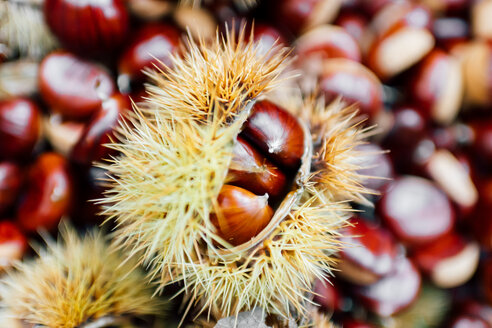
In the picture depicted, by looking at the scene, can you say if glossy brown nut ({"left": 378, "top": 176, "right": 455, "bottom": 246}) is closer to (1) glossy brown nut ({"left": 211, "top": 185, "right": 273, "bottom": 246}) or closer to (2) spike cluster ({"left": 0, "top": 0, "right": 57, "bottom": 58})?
(1) glossy brown nut ({"left": 211, "top": 185, "right": 273, "bottom": 246})

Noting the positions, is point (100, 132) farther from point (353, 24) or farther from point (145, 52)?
point (353, 24)

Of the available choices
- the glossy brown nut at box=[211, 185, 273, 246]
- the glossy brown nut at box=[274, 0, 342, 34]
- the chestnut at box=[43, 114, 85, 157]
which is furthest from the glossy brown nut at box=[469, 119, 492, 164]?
the chestnut at box=[43, 114, 85, 157]

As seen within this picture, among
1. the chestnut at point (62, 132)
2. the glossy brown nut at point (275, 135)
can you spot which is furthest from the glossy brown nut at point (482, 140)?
the chestnut at point (62, 132)

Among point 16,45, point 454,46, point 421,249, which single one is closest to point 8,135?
point 16,45

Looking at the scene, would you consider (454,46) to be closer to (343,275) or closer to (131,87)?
(343,275)

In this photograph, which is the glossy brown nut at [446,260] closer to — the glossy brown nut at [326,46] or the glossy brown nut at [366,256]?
the glossy brown nut at [366,256]

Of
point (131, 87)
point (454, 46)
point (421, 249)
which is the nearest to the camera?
point (131, 87)
